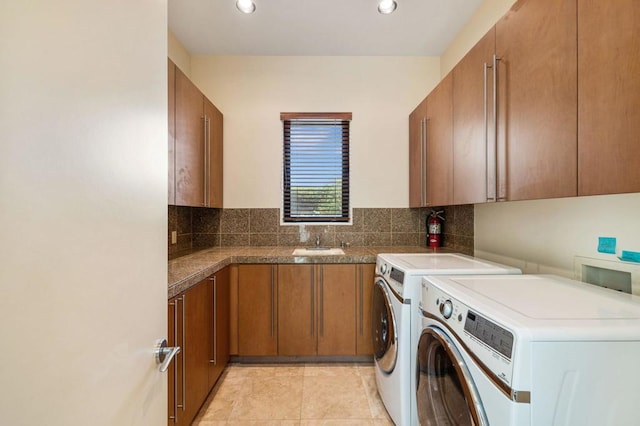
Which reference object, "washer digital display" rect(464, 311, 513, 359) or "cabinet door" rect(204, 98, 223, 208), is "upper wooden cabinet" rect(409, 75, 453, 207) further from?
"cabinet door" rect(204, 98, 223, 208)

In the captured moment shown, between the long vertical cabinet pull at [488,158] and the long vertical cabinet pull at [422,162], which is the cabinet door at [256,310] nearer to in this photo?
the long vertical cabinet pull at [422,162]

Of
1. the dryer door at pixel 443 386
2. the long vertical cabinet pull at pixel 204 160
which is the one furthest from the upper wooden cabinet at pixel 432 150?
the long vertical cabinet pull at pixel 204 160

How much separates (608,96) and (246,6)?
219 cm

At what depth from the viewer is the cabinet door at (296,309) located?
235 cm

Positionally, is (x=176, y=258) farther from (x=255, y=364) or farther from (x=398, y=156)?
(x=398, y=156)

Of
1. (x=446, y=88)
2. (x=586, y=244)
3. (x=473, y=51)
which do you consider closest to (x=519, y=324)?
(x=586, y=244)

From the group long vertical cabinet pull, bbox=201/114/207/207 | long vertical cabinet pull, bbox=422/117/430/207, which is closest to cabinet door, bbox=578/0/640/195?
long vertical cabinet pull, bbox=422/117/430/207

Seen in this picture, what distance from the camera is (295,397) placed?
6.51ft

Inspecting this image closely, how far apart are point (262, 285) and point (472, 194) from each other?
1.60 metres

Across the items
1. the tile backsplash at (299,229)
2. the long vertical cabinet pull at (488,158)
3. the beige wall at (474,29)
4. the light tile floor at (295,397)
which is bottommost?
the light tile floor at (295,397)

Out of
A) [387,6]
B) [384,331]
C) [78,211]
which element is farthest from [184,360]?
[387,6]

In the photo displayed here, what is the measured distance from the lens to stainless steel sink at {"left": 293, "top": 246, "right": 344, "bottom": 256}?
2.44 m

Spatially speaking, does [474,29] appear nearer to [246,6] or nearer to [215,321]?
[246,6]

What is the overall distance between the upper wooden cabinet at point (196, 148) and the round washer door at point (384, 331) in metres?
1.42
